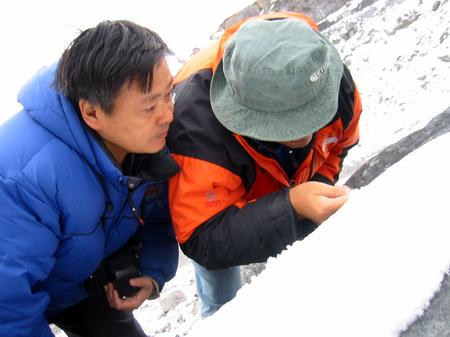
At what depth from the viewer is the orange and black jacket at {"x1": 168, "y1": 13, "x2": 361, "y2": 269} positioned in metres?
1.98

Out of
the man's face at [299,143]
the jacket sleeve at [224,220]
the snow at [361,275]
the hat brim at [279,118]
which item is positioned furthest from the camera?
the man's face at [299,143]

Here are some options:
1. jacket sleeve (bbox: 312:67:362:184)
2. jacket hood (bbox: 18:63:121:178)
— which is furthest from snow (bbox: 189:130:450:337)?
jacket sleeve (bbox: 312:67:362:184)

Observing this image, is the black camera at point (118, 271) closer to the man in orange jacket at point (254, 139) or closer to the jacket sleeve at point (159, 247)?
the jacket sleeve at point (159, 247)

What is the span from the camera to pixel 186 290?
506cm

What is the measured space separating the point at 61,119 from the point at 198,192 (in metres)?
0.60

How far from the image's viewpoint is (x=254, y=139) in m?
2.03

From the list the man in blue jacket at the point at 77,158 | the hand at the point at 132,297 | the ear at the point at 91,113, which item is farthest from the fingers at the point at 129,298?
the ear at the point at 91,113

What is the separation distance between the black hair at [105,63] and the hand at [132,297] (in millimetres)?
1069

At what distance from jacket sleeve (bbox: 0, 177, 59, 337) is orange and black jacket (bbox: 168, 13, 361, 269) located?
531mm

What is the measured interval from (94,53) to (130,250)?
1.08m

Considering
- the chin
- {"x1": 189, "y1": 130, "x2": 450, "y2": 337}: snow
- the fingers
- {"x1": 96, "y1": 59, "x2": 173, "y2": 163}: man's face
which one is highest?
{"x1": 96, "y1": 59, "x2": 173, "y2": 163}: man's face

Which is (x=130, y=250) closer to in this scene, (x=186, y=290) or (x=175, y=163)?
(x=175, y=163)

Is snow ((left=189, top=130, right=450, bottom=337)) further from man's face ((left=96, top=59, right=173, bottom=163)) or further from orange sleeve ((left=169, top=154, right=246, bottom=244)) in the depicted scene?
man's face ((left=96, top=59, right=173, bottom=163))

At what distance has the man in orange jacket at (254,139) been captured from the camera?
1774 mm
